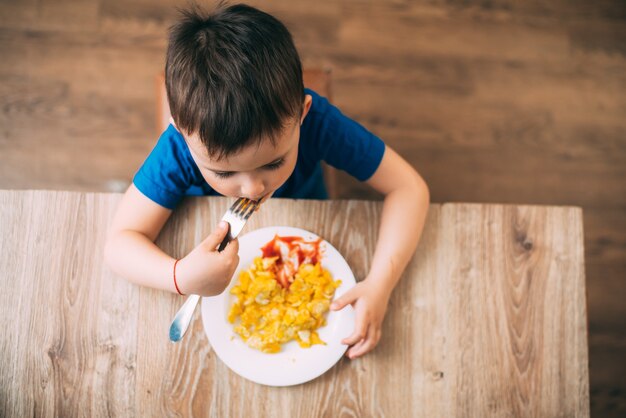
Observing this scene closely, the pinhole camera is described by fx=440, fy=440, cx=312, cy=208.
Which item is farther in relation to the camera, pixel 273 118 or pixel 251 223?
pixel 251 223

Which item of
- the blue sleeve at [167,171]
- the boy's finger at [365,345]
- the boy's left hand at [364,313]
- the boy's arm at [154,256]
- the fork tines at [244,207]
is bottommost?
the boy's finger at [365,345]

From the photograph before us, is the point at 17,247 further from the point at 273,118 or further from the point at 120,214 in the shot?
the point at 273,118

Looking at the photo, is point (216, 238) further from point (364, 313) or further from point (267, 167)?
point (364, 313)

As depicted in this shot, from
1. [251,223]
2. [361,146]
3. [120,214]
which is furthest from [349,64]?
[120,214]

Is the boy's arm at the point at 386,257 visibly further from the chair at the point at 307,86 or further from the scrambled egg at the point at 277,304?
the chair at the point at 307,86

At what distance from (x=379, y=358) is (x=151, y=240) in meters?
0.47

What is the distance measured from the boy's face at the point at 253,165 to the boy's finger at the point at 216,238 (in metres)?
0.06

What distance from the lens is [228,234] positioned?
2.44 feet

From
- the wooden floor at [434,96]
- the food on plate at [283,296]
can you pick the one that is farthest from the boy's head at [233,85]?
the wooden floor at [434,96]

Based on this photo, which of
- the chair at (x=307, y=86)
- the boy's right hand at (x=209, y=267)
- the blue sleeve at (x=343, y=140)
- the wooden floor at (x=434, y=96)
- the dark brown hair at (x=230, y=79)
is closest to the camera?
the dark brown hair at (x=230, y=79)

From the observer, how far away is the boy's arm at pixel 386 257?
79cm

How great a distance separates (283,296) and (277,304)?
0.02 metres

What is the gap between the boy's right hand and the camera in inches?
28.1

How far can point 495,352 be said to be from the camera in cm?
83
